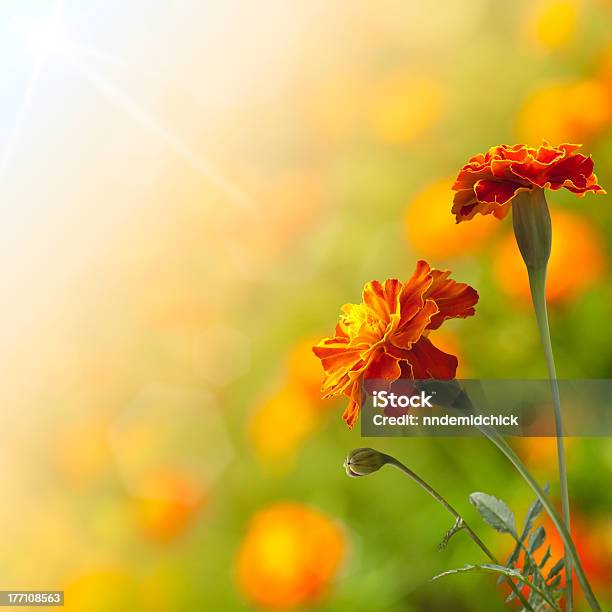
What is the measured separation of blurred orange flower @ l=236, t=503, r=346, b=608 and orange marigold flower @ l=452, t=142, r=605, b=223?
34 cm

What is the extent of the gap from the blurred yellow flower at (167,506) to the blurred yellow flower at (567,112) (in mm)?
423

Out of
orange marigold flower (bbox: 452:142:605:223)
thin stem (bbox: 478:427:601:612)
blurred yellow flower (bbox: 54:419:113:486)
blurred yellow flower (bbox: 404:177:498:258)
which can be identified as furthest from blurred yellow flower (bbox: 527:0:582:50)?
blurred yellow flower (bbox: 54:419:113:486)

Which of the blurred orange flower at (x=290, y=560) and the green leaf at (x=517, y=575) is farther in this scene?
the blurred orange flower at (x=290, y=560)

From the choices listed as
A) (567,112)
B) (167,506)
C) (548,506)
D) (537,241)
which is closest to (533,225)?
(537,241)

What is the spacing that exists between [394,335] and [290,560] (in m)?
0.28

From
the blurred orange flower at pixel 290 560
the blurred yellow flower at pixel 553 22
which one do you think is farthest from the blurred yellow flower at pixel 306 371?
the blurred yellow flower at pixel 553 22

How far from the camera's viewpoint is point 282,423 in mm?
666

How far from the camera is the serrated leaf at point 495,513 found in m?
0.40

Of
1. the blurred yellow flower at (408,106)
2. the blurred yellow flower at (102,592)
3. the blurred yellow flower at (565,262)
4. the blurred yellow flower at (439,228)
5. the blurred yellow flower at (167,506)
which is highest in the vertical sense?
the blurred yellow flower at (408,106)

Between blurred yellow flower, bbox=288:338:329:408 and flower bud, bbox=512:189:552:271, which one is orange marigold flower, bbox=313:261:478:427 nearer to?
flower bud, bbox=512:189:552:271

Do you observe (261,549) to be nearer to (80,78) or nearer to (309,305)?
(309,305)

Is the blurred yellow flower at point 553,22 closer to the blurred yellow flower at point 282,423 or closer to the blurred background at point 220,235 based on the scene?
the blurred background at point 220,235

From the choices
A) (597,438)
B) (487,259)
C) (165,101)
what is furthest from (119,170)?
(597,438)

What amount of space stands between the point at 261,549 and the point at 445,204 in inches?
13.1
